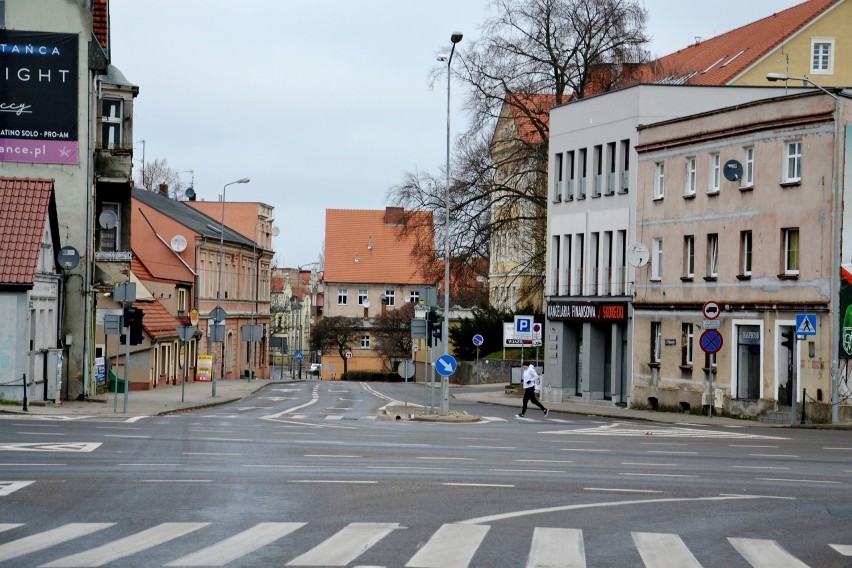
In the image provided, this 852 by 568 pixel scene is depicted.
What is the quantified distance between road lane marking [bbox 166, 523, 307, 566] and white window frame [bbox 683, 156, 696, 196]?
113 feet

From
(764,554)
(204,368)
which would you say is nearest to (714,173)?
(764,554)

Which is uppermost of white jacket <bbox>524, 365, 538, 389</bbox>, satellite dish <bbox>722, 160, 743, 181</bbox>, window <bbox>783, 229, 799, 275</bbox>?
satellite dish <bbox>722, 160, 743, 181</bbox>

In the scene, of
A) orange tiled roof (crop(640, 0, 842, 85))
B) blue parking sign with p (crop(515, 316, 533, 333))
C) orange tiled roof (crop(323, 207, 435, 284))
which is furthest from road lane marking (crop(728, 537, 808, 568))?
orange tiled roof (crop(323, 207, 435, 284))

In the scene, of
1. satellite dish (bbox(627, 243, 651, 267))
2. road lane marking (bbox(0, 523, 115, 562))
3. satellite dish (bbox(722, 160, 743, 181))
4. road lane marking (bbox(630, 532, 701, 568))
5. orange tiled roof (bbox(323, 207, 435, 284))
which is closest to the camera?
road lane marking (bbox(0, 523, 115, 562))

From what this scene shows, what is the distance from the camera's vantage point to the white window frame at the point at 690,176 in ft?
152

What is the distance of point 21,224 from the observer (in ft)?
130

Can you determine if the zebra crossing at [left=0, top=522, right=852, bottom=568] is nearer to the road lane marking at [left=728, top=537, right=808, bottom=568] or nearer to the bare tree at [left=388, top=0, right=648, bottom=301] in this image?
the road lane marking at [left=728, top=537, right=808, bottom=568]

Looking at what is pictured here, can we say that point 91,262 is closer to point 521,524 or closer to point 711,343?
point 711,343

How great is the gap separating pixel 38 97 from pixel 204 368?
1294 inches

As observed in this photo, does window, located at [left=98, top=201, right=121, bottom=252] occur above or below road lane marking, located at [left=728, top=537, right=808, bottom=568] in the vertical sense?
Result: above

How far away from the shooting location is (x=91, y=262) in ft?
147

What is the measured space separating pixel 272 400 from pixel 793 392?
75.0 feet

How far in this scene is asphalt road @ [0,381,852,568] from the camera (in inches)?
480

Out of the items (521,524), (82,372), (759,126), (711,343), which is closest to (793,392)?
(711,343)
